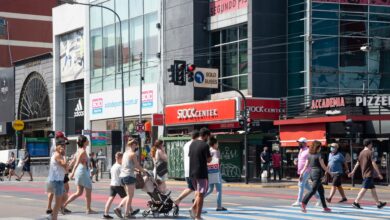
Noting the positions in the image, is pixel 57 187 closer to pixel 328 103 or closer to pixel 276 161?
pixel 328 103

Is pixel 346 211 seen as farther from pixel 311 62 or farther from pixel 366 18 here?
pixel 366 18

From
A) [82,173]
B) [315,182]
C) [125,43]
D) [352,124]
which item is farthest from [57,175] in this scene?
[125,43]

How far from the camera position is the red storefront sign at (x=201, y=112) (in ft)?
145

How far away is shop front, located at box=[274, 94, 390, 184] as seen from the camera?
120ft

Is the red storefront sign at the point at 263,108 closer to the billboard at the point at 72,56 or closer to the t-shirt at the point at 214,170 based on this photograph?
the billboard at the point at 72,56

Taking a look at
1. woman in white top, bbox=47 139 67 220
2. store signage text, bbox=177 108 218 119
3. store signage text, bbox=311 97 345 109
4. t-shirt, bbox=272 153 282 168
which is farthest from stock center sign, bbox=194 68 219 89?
woman in white top, bbox=47 139 67 220

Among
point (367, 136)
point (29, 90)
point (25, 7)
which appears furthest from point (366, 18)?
point (25, 7)

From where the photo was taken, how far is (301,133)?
39844 mm

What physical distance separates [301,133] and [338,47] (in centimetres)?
720

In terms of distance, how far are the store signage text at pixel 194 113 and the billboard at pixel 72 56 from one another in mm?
14952

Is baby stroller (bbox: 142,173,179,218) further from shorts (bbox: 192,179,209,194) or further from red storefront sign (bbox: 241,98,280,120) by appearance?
red storefront sign (bbox: 241,98,280,120)

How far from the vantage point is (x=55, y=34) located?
64.8 meters

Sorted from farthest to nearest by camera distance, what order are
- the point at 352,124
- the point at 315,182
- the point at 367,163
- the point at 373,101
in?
the point at 373,101 → the point at 352,124 → the point at 367,163 → the point at 315,182

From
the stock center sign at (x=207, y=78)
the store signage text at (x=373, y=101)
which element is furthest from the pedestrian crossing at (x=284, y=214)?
the stock center sign at (x=207, y=78)
